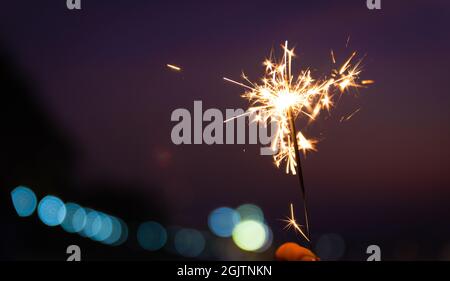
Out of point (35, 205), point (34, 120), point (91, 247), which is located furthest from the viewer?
point (34, 120)

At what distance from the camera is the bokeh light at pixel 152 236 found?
6645 millimetres

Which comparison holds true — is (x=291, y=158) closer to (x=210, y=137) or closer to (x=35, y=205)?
(x=210, y=137)

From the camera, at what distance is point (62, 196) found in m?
6.09

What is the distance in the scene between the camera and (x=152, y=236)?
6.76m

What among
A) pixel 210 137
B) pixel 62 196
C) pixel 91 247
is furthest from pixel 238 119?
pixel 91 247

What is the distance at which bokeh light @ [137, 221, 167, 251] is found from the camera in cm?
664

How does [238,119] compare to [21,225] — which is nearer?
[238,119]
